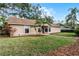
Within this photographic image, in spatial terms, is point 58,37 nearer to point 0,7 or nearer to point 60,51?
point 60,51

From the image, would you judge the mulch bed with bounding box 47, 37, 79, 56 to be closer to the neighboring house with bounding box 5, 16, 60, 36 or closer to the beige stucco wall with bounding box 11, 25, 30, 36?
the neighboring house with bounding box 5, 16, 60, 36

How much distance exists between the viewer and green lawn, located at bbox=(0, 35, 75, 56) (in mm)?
2887

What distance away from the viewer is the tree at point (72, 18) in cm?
288

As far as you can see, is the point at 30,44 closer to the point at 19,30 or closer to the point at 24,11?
the point at 19,30

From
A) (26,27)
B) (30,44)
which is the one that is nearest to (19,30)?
(26,27)

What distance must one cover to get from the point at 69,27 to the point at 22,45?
59 centimetres

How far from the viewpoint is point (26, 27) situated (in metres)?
2.95

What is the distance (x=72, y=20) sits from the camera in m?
2.92

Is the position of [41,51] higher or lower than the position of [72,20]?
lower

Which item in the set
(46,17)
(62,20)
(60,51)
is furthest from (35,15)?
(60,51)

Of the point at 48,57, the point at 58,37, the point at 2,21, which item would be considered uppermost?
the point at 2,21

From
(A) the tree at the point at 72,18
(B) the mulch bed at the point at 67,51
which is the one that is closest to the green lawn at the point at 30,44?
(B) the mulch bed at the point at 67,51

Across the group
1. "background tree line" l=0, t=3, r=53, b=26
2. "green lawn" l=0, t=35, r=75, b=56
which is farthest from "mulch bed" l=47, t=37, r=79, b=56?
"background tree line" l=0, t=3, r=53, b=26

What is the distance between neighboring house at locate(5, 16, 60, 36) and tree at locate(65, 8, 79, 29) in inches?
5.6
